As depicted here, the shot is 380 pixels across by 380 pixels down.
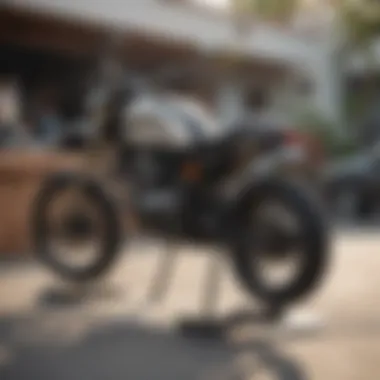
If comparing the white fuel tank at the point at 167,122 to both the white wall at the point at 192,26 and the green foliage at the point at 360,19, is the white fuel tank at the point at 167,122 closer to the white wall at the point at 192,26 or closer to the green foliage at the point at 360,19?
the white wall at the point at 192,26

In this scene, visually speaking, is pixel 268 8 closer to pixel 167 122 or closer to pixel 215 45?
pixel 215 45

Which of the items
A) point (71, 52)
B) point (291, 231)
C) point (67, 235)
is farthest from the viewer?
point (67, 235)

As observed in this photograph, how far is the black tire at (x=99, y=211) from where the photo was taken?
66.1 inches

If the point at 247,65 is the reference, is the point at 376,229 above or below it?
below

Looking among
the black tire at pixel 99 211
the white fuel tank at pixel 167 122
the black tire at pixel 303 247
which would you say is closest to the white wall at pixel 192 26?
the white fuel tank at pixel 167 122

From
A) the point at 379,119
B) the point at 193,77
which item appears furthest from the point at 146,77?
the point at 379,119

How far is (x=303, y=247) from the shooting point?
155cm

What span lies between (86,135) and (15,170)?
21 cm

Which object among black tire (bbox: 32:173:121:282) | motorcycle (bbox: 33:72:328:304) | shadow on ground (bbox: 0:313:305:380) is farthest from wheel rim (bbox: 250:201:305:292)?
black tire (bbox: 32:173:121:282)

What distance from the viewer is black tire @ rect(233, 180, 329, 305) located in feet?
5.04

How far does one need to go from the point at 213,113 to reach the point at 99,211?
387mm

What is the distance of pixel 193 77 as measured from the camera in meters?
1.47

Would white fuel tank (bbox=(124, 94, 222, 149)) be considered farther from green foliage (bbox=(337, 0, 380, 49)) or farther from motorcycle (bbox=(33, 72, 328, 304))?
green foliage (bbox=(337, 0, 380, 49))

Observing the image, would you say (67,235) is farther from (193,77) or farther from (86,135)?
(193,77)
